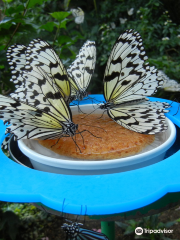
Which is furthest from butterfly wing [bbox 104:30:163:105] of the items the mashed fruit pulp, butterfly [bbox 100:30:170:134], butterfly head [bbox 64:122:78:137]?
butterfly head [bbox 64:122:78:137]

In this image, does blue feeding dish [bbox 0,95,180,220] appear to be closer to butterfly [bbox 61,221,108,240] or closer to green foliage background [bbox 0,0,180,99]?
butterfly [bbox 61,221,108,240]

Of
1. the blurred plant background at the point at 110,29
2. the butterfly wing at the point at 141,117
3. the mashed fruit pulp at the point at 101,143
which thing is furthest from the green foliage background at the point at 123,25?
the mashed fruit pulp at the point at 101,143

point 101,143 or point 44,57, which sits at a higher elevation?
point 44,57

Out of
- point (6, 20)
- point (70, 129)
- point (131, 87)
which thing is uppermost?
→ point (6, 20)

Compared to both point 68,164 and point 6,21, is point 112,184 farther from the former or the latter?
point 6,21

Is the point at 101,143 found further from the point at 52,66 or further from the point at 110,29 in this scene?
the point at 110,29

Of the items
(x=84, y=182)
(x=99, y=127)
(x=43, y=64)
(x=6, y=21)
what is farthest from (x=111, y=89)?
(x=6, y=21)

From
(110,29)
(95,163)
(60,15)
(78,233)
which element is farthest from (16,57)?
(110,29)
